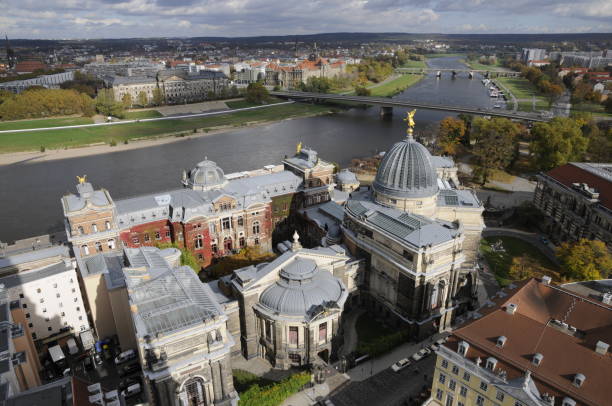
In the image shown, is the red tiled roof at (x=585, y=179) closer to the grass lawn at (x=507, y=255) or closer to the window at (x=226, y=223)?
the grass lawn at (x=507, y=255)

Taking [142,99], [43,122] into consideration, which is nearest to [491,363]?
[43,122]

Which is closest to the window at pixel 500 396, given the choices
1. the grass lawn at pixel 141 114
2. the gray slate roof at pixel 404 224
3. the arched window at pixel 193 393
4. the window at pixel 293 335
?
the gray slate roof at pixel 404 224

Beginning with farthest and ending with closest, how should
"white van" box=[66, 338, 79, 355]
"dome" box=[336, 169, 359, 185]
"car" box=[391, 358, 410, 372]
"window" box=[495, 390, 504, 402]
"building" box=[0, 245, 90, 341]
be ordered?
"dome" box=[336, 169, 359, 185], "white van" box=[66, 338, 79, 355], "building" box=[0, 245, 90, 341], "car" box=[391, 358, 410, 372], "window" box=[495, 390, 504, 402]

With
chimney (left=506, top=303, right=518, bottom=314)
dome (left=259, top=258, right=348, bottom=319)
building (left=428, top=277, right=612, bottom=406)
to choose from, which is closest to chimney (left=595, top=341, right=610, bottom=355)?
building (left=428, top=277, right=612, bottom=406)

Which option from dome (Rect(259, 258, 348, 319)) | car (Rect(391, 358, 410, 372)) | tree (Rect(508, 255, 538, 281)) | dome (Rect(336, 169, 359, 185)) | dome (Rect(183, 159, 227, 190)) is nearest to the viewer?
dome (Rect(259, 258, 348, 319))

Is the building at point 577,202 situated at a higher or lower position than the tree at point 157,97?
lower

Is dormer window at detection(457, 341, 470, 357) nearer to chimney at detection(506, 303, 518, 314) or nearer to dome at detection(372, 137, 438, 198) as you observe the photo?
chimney at detection(506, 303, 518, 314)

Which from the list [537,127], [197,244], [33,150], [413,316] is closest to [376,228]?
[413,316]
